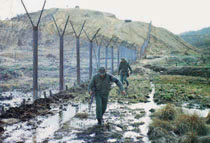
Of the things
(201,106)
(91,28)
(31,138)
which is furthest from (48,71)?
(91,28)

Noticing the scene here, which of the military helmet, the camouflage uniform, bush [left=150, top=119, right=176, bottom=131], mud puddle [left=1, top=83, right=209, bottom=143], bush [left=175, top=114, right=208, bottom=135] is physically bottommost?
mud puddle [left=1, top=83, right=209, bottom=143]

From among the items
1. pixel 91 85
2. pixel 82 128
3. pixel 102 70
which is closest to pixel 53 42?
pixel 91 85

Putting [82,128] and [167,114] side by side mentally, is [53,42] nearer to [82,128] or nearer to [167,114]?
[167,114]

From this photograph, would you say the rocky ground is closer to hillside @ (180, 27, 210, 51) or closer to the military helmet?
the military helmet

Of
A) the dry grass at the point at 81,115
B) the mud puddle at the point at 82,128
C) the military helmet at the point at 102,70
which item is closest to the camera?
the mud puddle at the point at 82,128

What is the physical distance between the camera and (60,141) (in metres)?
7.09

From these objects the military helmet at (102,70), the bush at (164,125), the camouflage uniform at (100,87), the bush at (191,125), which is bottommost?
the bush at (164,125)

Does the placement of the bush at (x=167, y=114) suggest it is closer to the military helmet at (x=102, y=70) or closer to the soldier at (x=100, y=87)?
the soldier at (x=100, y=87)

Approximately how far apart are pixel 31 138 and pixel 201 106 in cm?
721

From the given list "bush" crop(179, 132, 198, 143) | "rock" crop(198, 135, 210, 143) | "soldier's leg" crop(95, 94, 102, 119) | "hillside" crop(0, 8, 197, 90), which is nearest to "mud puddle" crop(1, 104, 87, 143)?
"soldier's leg" crop(95, 94, 102, 119)

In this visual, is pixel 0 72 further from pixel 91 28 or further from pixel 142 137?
pixel 91 28

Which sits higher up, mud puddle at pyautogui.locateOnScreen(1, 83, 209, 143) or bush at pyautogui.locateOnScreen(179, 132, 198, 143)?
bush at pyautogui.locateOnScreen(179, 132, 198, 143)

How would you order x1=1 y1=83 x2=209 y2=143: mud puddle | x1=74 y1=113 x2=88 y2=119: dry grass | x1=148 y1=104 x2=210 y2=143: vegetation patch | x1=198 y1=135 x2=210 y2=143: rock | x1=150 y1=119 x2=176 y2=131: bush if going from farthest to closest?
1. x1=74 y1=113 x2=88 y2=119: dry grass
2. x1=150 y1=119 x2=176 y2=131: bush
3. x1=1 y1=83 x2=209 y2=143: mud puddle
4. x1=148 y1=104 x2=210 y2=143: vegetation patch
5. x1=198 y1=135 x2=210 y2=143: rock

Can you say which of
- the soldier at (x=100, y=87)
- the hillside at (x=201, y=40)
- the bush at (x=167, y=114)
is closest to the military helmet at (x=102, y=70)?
the soldier at (x=100, y=87)
